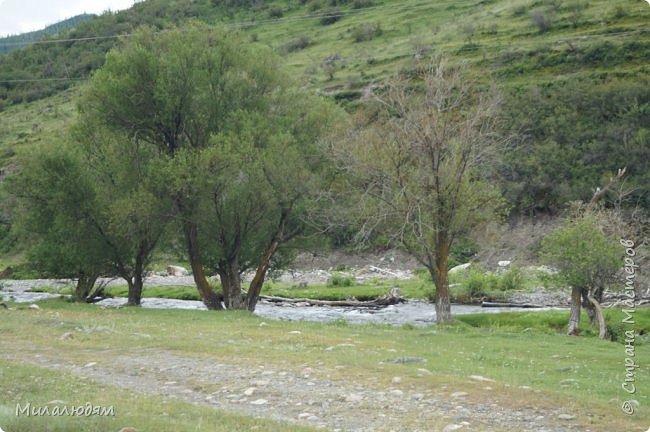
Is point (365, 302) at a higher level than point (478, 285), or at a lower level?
lower

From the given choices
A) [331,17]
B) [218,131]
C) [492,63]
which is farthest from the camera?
[331,17]

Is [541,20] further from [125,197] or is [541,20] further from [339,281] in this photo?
[125,197]

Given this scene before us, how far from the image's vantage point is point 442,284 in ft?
92.8

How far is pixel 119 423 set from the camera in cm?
955

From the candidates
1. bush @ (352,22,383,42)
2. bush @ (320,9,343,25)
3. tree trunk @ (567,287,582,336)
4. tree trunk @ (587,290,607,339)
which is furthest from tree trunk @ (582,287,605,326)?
bush @ (320,9,343,25)

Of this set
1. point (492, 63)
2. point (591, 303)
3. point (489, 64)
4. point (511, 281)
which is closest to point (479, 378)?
point (591, 303)

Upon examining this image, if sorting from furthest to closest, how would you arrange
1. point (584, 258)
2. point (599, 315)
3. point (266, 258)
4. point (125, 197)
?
1. point (266, 258)
2. point (125, 197)
3. point (599, 315)
4. point (584, 258)

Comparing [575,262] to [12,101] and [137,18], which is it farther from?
[137,18]

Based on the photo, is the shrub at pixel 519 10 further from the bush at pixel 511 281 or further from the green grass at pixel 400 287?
the bush at pixel 511 281

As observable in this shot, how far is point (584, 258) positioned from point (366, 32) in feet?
406

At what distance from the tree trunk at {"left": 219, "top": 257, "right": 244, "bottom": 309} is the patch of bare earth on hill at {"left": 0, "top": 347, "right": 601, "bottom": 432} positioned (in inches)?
731

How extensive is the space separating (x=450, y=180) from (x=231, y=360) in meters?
15.1

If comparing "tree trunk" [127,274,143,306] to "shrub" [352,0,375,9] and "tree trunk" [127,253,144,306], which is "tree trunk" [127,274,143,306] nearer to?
"tree trunk" [127,253,144,306]

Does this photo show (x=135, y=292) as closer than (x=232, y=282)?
No
